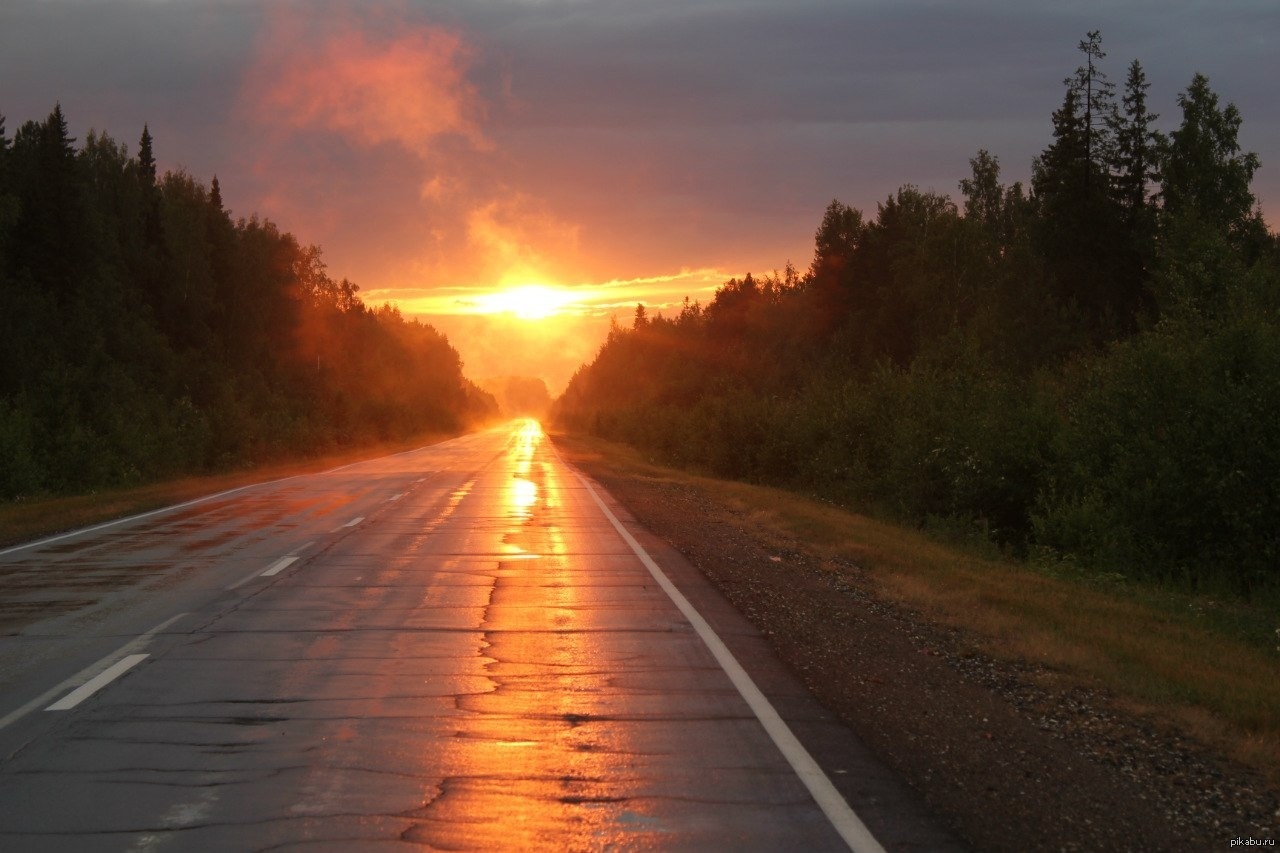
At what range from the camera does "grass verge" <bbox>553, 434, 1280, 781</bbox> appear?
24.5ft

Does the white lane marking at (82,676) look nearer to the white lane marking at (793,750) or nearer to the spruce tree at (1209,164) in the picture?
the white lane marking at (793,750)

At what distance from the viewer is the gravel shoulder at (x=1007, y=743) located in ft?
17.3

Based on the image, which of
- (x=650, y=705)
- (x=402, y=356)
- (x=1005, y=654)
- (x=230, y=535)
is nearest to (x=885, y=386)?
(x=230, y=535)

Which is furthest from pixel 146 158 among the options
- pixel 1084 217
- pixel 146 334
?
pixel 1084 217

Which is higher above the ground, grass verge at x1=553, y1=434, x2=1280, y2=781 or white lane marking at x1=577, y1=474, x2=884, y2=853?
white lane marking at x1=577, y1=474, x2=884, y2=853

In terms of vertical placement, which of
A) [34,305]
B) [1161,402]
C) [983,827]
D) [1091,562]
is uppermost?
[34,305]

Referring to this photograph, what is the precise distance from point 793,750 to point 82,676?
5.21m

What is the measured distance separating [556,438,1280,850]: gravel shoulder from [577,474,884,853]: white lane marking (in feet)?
1.48

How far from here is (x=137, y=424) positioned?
40.4 metres

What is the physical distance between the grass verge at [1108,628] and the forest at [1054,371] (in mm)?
1919

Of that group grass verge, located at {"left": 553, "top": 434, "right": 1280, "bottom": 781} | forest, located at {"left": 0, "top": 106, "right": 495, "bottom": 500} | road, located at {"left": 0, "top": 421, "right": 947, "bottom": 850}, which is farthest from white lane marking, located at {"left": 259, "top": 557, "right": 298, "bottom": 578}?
forest, located at {"left": 0, "top": 106, "right": 495, "bottom": 500}

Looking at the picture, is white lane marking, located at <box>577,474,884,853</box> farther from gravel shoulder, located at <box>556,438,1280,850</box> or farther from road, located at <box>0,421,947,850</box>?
gravel shoulder, located at <box>556,438,1280,850</box>

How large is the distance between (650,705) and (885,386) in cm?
2714

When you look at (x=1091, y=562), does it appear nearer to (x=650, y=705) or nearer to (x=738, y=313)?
(x=650, y=705)
